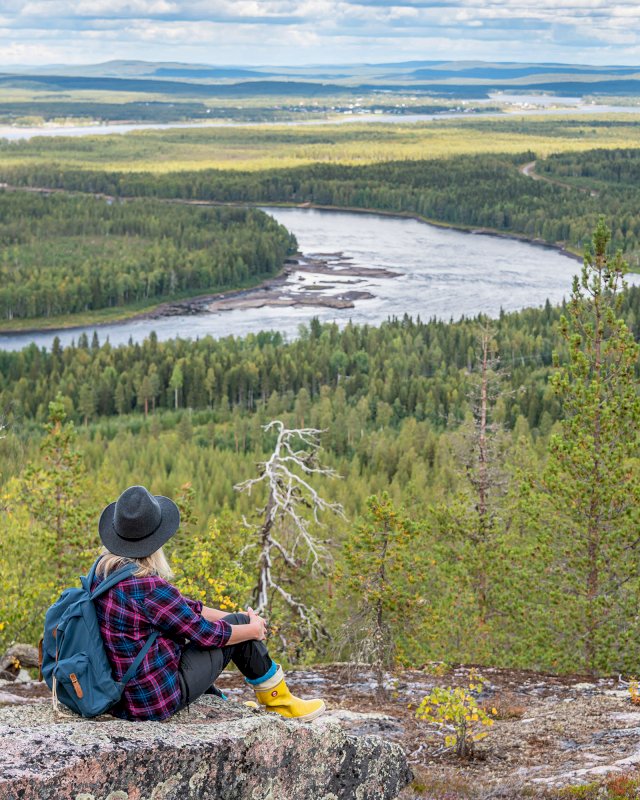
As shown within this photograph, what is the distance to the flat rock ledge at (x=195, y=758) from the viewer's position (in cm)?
834

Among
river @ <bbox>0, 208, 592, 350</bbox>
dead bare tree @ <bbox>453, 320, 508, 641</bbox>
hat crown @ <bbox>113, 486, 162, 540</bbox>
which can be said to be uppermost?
hat crown @ <bbox>113, 486, 162, 540</bbox>

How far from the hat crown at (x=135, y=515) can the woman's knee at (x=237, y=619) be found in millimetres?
1345

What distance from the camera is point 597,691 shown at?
16297 millimetres

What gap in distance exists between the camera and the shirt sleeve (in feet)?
31.7

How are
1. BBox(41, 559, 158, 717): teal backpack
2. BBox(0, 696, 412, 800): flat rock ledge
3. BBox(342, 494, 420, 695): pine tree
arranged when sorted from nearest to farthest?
BBox(0, 696, 412, 800): flat rock ledge, BBox(41, 559, 158, 717): teal backpack, BBox(342, 494, 420, 695): pine tree

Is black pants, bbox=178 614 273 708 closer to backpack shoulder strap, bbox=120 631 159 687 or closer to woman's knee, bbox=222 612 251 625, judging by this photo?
woman's knee, bbox=222 612 251 625

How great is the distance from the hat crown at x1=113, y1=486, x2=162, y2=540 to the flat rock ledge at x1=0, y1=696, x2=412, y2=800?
161cm

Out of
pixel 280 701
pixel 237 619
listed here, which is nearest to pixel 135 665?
pixel 237 619

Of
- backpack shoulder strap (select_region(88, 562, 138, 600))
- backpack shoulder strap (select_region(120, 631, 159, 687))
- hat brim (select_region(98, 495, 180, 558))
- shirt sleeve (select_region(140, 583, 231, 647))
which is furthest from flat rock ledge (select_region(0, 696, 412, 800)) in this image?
hat brim (select_region(98, 495, 180, 558))

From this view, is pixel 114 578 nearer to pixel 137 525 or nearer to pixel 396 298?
pixel 137 525

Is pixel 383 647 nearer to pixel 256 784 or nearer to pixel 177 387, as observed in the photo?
pixel 256 784

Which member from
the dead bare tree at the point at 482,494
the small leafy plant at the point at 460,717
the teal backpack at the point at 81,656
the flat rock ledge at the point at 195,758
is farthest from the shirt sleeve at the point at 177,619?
the dead bare tree at the point at 482,494

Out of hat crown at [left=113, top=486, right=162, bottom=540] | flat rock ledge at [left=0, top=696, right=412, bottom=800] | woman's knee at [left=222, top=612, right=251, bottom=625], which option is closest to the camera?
flat rock ledge at [left=0, top=696, right=412, bottom=800]

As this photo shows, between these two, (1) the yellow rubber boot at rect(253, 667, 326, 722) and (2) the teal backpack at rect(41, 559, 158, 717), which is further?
(1) the yellow rubber boot at rect(253, 667, 326, 722)
